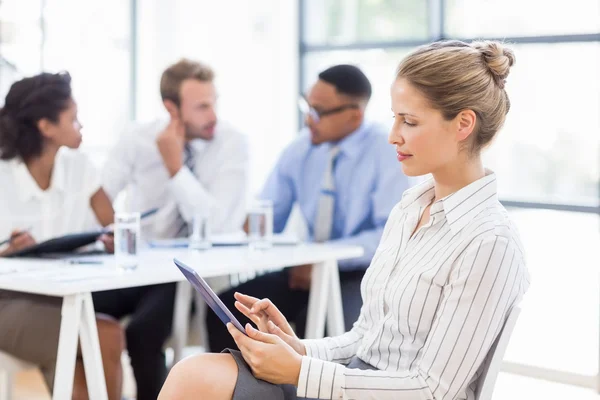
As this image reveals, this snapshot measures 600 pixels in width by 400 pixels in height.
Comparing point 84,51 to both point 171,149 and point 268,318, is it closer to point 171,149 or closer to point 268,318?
point 171,149

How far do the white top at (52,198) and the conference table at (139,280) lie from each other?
1.16 feet

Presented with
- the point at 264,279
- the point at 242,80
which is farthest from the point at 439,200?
the point at 242,80

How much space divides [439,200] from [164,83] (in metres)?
2.08

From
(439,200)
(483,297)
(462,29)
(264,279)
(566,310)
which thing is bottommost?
(566,310)

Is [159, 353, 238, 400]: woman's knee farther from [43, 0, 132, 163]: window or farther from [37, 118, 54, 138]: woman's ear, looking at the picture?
[43, 0, 132, 163]: window

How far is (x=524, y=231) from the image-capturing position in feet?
14.0

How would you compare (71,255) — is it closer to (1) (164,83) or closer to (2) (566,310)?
(1) (164,83)

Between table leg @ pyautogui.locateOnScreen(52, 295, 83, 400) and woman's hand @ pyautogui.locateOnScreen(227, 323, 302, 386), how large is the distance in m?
0.69

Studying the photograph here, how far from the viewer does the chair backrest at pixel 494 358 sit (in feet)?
5.04

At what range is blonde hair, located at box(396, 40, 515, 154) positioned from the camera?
162 centimetres

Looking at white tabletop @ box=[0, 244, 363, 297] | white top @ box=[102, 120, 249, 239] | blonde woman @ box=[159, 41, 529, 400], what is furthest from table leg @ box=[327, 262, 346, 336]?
blonde woman @ box=[159, 41, 529, 400]

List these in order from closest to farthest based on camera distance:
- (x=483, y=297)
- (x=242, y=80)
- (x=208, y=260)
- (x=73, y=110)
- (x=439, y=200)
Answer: (x=483, y=297), (x=439, y=200), (x=208, y=260), (x=73, y=110), (x=242, y=80)

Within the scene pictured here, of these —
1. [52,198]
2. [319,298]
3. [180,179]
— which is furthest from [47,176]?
[319,298]

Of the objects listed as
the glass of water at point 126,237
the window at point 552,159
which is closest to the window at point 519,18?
the window at point 552,159
